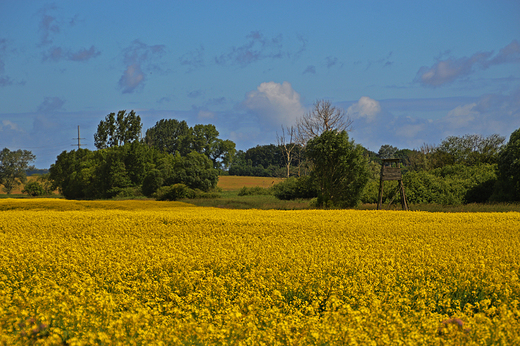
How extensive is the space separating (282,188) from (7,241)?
28.4 metres

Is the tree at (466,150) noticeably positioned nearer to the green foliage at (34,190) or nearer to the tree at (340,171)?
the tree at (340,171)

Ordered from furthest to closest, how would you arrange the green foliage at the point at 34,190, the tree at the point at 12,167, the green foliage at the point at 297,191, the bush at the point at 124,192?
the tree at the point at 12,167 → the green foliage at the point at 34,190 → the bush at the point at 124,192 → the green foliage at the point at 297,191

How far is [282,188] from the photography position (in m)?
37.2

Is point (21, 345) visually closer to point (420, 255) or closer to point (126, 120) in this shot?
point (420, 255)

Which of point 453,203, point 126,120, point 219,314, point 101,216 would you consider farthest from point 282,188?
point 126,120

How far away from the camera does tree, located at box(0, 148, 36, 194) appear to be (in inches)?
3007

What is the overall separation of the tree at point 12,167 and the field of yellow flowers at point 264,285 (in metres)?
74.7

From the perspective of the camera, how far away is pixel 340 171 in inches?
891

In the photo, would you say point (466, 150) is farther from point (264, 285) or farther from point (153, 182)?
point (264, 285)

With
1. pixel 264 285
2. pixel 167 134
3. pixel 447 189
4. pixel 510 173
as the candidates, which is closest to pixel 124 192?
pixel 447 189

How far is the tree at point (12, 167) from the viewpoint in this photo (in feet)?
251

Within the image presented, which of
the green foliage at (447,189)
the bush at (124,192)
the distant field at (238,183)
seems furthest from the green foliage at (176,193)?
the distant field at (238,183)

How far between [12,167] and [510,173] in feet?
268

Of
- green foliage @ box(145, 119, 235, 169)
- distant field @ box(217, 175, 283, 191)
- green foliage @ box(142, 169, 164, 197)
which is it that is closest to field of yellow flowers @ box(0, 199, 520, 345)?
green foliage @ box(142, 169, 164, 197)
